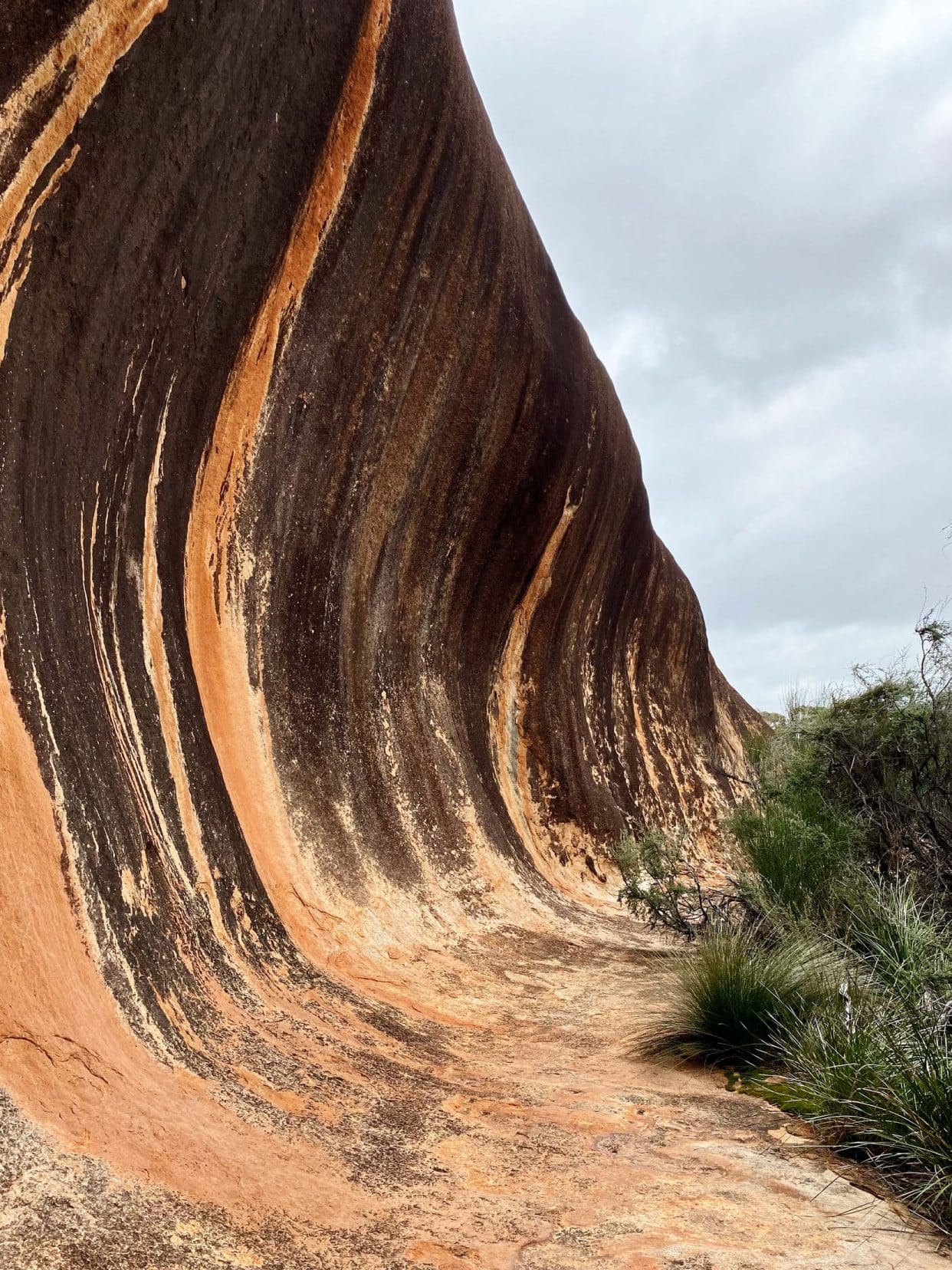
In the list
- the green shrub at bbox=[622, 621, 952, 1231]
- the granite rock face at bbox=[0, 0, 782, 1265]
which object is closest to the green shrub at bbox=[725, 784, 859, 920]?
the green shrub at bbox=[622, 621, 952, 1231]

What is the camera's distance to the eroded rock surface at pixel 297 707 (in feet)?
9.62

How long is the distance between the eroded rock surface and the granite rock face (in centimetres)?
3

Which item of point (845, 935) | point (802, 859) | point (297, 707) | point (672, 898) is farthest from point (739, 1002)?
point (297, 707)

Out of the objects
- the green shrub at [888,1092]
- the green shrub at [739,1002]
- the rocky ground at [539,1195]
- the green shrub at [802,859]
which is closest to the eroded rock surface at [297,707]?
the rocky ground at [539,1195]

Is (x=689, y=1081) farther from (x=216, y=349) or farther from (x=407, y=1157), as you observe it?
(x=216, y=349)

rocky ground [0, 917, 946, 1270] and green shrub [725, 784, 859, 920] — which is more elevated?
green shrub [725, 784, 859, 920]

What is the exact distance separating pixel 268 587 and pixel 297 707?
870 mm

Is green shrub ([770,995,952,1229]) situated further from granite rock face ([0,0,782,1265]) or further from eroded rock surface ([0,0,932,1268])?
granite rock face ([0,0,782,1265])

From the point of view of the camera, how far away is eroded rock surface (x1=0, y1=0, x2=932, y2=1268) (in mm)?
2934

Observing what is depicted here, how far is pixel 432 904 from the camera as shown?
7.06m

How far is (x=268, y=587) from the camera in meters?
6.83

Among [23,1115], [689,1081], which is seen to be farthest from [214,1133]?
[689,1081]

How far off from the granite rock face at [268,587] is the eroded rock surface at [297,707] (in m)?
0.03

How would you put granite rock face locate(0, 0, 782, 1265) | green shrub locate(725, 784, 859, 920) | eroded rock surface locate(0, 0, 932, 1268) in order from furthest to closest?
green shrub locate(725, 784, 859, 920), granite rock face locate(0, 0, 782, 1265), eroded rock surface locate(0, 0, 932, 1268)
